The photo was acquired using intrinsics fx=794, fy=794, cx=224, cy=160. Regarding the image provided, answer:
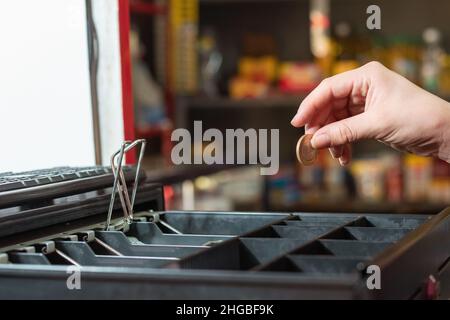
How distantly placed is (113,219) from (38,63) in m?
0.49

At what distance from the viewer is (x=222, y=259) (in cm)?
94

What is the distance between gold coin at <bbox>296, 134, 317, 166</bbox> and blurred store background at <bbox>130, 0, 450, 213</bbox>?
8.46 feet

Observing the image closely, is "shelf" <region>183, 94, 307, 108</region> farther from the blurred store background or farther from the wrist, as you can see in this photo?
the wrist

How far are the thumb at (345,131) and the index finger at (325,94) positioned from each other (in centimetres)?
8

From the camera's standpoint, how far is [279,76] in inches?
169

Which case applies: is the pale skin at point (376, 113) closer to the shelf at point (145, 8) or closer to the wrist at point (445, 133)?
the wrist at point (445, 133)

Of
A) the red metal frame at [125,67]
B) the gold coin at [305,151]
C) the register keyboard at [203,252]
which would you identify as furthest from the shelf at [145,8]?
the gold coin at [305,151]

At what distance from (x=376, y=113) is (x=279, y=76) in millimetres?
3182

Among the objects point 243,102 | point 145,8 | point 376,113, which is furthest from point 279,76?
point 376,113

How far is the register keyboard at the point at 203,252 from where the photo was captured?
30.3 inches

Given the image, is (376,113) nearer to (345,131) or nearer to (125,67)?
(345,131)

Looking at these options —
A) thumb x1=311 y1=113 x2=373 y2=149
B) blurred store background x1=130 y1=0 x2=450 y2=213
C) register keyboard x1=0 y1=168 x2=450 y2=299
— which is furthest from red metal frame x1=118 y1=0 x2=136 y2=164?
blurred store background x1=130 y1=0 x2=450 y2=213

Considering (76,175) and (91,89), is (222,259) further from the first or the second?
(91,89)

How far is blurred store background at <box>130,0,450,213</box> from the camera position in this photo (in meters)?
4.04
